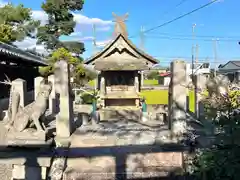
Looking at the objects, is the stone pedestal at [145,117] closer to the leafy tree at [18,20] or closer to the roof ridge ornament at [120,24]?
the roof ridge ornament at [120,24]

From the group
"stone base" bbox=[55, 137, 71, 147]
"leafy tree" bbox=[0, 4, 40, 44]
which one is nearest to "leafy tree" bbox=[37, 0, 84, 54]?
"leafy tree" bbox=[0, 4, 40, 44]

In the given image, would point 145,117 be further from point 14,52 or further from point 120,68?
point 14,52

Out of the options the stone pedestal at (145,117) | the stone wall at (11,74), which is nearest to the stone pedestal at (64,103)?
the stone pedestal at (145,117)

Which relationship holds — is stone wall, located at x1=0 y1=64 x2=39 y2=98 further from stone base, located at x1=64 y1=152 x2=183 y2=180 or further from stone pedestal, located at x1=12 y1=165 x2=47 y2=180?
stone base, located at x1=64 y1=152 x2=183 y2=180

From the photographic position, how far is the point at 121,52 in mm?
14180

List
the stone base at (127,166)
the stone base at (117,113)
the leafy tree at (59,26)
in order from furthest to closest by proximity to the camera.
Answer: the leafy tree at (59,26) < the stone base at (117,113) < the stone base at (127,166)

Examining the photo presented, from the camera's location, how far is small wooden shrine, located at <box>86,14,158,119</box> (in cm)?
1371

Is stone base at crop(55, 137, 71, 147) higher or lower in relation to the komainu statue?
lower

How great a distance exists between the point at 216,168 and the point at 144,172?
5.90 feet

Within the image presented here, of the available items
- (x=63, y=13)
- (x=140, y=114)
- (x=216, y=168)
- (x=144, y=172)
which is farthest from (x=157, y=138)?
(x=63, y=13)

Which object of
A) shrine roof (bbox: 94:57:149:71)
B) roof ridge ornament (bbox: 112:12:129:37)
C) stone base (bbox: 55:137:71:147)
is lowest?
stone base (bbox: 55:137:71:147)

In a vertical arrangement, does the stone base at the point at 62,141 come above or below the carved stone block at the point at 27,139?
below

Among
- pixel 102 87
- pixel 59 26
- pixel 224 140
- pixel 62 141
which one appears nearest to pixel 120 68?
pixel 102 87

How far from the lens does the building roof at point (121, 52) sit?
541 inches
